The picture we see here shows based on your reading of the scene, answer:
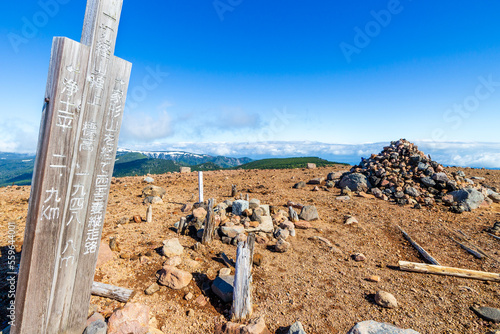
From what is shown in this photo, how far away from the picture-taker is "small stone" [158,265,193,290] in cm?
518

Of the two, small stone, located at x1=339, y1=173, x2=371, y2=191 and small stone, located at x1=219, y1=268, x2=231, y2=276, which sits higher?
small stone, located at x1=339, y1=173, x2=371, y2=191

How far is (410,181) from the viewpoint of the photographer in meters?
14.1

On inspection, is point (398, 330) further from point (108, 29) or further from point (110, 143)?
point (108, 29)

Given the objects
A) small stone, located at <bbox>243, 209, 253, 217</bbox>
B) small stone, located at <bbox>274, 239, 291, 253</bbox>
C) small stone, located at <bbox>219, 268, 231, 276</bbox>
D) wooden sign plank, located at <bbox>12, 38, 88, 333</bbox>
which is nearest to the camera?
wooden sign plank, located at <bbox>12, 38, 88, 333</bbox>

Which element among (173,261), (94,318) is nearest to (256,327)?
(94,318)

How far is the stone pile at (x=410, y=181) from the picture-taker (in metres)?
12.2

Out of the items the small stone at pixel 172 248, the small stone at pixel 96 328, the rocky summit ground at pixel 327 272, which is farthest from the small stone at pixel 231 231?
the small stone at pixel 96 328

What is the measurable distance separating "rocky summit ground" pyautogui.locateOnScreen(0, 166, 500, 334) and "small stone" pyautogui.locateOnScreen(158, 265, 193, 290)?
0.12 metres

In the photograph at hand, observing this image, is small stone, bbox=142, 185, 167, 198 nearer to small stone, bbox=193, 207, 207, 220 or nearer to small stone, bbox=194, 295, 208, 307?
small stone, bbox=193, 207, 207, 220

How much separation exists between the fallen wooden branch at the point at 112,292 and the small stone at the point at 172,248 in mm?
1683

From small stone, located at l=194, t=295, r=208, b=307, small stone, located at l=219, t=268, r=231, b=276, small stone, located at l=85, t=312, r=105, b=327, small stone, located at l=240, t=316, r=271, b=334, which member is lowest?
small stone, located at l=194, t=295, r=208, b=307

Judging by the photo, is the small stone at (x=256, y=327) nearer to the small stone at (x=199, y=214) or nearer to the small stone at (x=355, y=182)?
the small stone at (x=199, y=214)

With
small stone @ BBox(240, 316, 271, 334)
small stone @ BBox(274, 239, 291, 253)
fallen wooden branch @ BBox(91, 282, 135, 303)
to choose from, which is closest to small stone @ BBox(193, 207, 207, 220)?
small stone @ BBox(274, 239, 291, 253)

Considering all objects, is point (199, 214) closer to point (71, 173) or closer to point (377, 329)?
point (71, 173)
